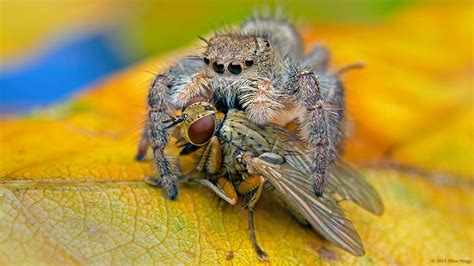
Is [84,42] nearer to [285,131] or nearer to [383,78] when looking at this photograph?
[383,78]

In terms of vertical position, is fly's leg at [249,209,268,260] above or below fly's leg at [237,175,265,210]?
below

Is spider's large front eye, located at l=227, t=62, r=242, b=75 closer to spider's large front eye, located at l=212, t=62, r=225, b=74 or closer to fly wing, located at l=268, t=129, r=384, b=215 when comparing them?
spider's large front eye, located at l=212, t=62, r=225, b=74

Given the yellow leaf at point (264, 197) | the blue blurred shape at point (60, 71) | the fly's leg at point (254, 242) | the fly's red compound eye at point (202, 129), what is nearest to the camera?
the yellow leaf at point (264, 197)

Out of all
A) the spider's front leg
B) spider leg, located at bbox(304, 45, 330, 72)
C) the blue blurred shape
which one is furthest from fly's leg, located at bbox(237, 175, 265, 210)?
the blue blurred shape

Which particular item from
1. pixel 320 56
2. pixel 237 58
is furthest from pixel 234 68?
pixel 320 56

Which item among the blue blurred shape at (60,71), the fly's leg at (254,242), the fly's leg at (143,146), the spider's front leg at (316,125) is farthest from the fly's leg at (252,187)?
the blue blurred shape at (60,71)

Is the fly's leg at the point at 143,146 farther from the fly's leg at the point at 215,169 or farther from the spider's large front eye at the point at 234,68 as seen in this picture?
the spider's large front eye at the point at 234,68

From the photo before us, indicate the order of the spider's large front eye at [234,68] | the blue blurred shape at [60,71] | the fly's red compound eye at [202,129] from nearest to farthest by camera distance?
the fly's red compound eye at [202,129]
the spider's large front eye at [234,68]
the blue blurred shape at [60,71]
